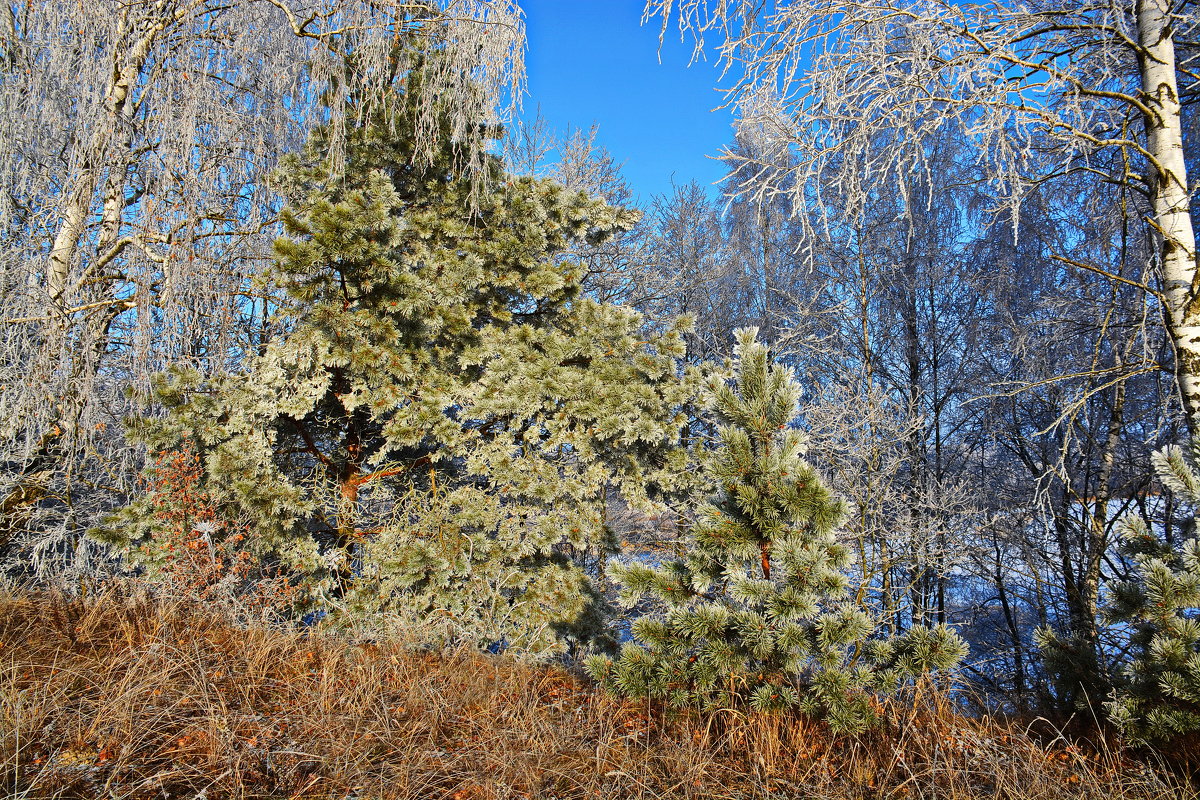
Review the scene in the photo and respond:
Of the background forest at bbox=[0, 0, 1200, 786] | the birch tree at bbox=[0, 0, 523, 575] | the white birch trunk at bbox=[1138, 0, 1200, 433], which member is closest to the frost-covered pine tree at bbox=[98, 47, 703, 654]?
the background forest at bbox=[0, 0, 1200, 786]

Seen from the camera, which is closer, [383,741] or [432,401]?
[383,741]

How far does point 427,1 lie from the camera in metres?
5.02

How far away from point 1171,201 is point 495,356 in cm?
493

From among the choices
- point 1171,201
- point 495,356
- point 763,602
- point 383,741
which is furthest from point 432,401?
point 1171,201

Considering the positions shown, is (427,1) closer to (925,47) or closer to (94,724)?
(925,47)

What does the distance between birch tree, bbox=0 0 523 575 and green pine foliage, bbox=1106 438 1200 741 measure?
5.28 meters

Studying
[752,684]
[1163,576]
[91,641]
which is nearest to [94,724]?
[91,641]

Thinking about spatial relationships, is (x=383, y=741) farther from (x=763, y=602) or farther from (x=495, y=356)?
(x=495, y=356)

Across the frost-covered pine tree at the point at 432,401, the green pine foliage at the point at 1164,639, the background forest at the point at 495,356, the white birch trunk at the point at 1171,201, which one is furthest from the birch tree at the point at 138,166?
the green pine foliage at the point at 1164,639

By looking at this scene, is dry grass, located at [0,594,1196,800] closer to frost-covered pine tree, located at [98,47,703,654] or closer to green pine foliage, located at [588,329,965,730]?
green pine foliage, located at [588,329,965,730]

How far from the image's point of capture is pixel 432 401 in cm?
556

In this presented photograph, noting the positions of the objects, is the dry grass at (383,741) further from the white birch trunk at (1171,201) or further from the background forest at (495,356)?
the white birch trunk at (1171,201)

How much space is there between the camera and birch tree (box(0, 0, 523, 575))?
4.23 meters

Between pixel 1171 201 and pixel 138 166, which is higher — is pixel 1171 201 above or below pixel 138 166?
below
